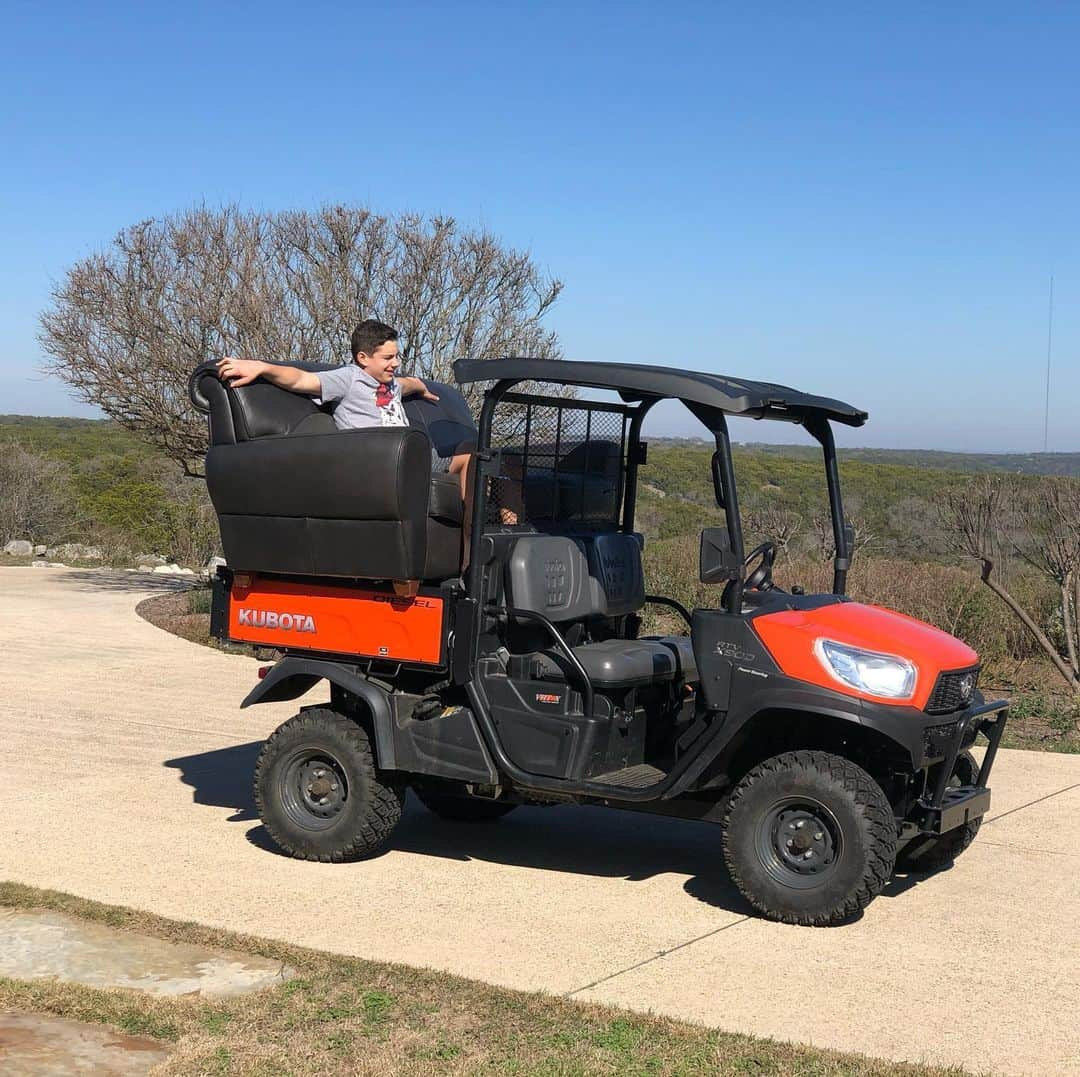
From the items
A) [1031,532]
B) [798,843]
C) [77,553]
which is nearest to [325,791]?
[798,843]

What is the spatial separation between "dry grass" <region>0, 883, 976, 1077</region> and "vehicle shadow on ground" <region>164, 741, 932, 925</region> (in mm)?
1516

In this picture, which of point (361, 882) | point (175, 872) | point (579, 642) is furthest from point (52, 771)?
point (579, 642)

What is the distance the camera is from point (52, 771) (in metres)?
8.54

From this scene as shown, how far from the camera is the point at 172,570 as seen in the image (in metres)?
23.1

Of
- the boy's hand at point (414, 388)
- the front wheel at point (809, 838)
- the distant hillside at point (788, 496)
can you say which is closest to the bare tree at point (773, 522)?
the distant hillside at point (788, 496)

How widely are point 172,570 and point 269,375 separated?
56.3 feet

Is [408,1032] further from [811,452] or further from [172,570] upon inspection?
[172,570]

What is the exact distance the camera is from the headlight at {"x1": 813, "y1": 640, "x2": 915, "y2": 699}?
18.6 feet

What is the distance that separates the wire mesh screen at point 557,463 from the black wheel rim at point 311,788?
138cm

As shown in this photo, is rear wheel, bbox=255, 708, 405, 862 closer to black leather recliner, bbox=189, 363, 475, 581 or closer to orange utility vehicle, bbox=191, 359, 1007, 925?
orange utility vehicle, bbox=191, 359, 1007, 925

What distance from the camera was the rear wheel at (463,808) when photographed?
7.57 metres

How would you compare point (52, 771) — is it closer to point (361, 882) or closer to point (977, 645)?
point (361, 882)

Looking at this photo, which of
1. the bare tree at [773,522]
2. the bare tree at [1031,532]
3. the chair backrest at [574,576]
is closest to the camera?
the chair backrest at [574,576]

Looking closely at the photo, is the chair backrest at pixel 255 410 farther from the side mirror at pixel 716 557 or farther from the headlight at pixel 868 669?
the headlight at pixel 868 669
